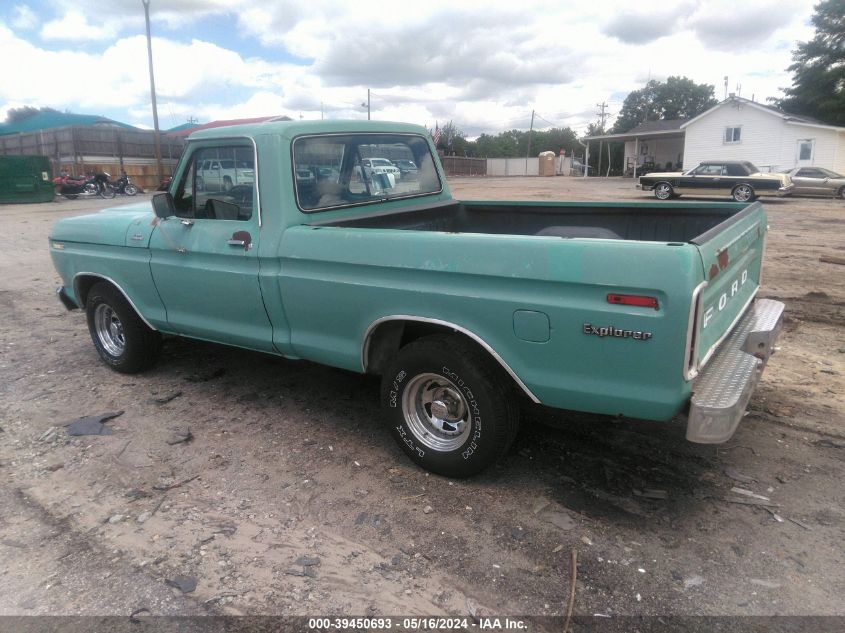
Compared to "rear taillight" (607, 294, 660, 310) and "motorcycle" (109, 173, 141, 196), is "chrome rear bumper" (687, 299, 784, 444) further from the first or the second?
"motorcycle" (109, 173, 141, 196)

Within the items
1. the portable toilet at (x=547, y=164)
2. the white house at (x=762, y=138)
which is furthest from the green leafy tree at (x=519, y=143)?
the white house at (x=762, y=138)

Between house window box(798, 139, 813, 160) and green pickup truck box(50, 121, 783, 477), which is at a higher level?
house window box(798, 139, 813, 160)

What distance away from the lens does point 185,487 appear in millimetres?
3480

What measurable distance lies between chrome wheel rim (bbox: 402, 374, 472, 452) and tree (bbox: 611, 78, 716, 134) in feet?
248

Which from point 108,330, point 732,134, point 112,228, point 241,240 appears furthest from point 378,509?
point 732,134

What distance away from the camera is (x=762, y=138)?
3297cm

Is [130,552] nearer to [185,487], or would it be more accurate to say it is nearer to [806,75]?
[185,487]

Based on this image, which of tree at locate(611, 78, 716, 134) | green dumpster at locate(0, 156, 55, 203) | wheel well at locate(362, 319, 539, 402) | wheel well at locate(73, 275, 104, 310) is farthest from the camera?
tree at locate(611, 78, 716, 134)

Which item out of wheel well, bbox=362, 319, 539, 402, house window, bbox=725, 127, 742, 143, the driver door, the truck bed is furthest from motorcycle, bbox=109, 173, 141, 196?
house window, bbox=725, 127, 742, 143

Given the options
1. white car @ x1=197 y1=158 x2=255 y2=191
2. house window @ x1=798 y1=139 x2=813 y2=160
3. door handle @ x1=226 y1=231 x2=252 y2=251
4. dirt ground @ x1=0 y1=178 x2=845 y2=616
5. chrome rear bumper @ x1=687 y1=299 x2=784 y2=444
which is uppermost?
house window @ x1=798 y1=139 x2=813 y2=160

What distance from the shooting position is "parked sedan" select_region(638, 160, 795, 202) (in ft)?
71.4

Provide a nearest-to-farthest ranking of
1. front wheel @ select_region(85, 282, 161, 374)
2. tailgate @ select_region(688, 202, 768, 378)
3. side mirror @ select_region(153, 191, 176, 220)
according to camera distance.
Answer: tailgate @ select_region(688, 202, 768, 378)
side mirror @ select_region(153, 191, 176, 220)
front wheel @ select_region(85, 282, 161, 374)

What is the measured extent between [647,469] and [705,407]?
3.37 feet

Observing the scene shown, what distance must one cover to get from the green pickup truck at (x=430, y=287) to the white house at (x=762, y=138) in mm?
33047
